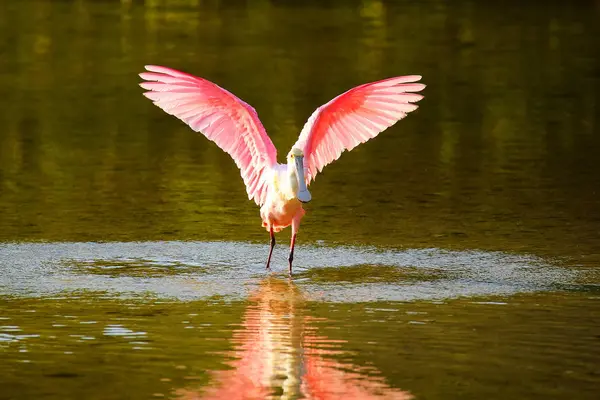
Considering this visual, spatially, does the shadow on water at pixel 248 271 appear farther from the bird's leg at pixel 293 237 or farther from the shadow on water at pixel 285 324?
the bird's leg at pixel 293 237

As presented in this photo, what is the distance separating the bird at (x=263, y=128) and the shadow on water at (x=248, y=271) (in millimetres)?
434

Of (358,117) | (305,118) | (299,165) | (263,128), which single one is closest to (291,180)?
(299,165)

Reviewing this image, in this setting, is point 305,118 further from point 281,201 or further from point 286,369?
point 286,369

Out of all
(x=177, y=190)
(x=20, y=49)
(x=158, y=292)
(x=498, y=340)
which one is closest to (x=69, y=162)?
(x=177, y=190)

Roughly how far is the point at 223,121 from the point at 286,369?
410 centimetres

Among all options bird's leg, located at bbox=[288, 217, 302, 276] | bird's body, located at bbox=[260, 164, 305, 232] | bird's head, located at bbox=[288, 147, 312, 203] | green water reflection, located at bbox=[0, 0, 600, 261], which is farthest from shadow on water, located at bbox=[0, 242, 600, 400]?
green water reflection, located at bbox=[0, 0, 600, 261]

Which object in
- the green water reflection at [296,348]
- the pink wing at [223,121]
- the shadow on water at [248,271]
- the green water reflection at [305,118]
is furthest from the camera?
the green water reflection at [305,118]

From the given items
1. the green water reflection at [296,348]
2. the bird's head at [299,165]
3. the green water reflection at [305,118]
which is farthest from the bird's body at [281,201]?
the green water reflection at [296,348]

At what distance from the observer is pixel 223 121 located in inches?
486

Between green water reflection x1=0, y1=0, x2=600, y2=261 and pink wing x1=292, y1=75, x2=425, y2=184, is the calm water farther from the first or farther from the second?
pink wing x1=292, y1=75, x2=425, y2=184

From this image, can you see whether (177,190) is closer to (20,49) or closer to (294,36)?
(20,49)

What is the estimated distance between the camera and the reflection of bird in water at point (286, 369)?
8047 mm

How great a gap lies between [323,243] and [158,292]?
7.71 feet

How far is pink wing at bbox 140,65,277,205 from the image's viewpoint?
40.1ft
